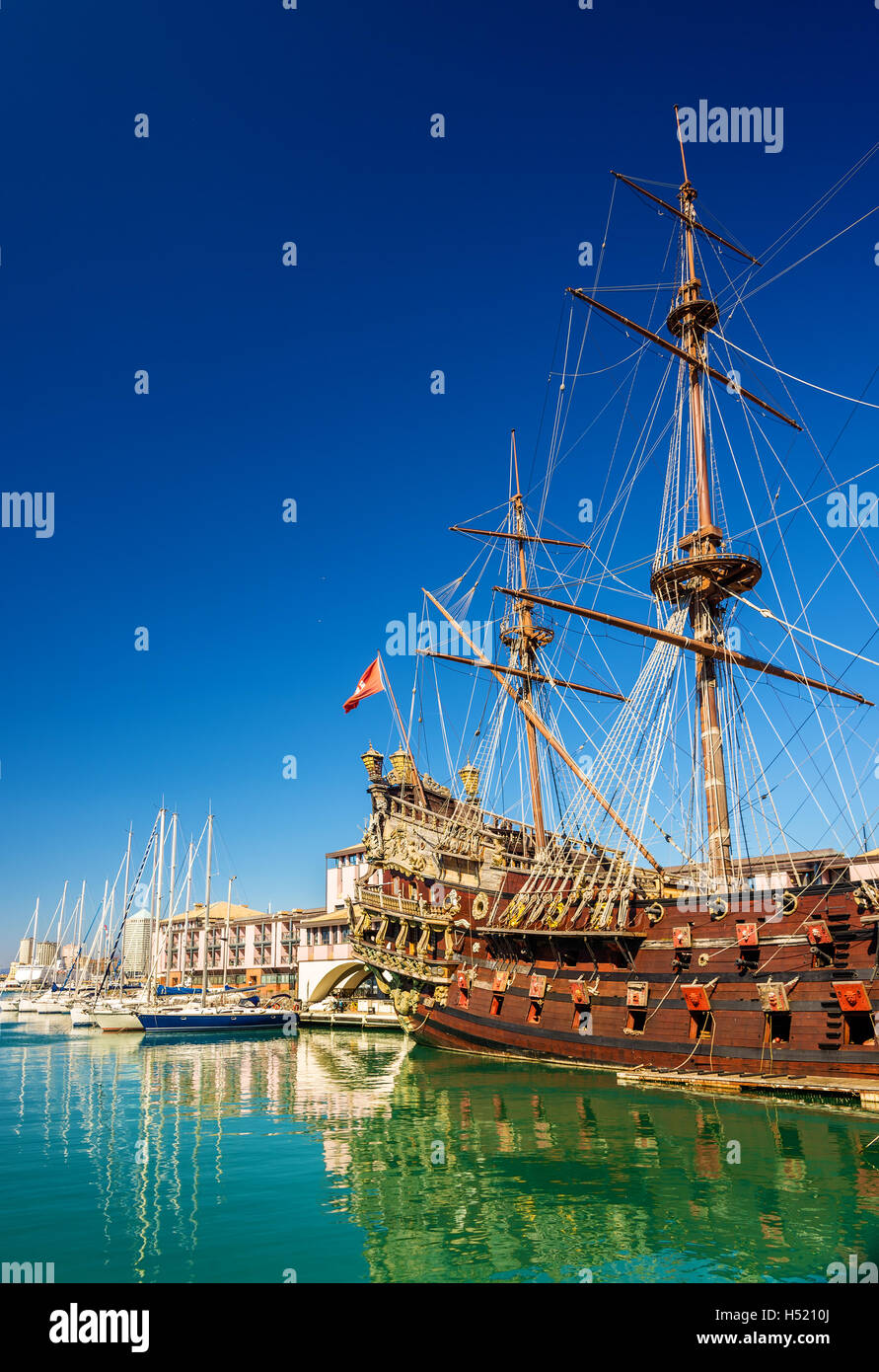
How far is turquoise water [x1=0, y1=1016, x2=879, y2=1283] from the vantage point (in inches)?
489

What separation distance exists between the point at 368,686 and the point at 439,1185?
3172 cm

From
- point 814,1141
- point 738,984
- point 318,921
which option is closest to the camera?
point 814,1141

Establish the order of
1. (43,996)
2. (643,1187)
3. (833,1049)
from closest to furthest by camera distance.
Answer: (643,1187)
(833,1049)
(43,996)

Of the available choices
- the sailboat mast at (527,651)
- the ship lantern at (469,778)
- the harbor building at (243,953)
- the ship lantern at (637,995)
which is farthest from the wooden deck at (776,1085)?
the harbor building at (243,953)

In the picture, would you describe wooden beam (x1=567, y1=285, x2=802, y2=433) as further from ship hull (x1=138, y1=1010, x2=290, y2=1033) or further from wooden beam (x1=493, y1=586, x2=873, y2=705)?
ship hull (x1=138, y1=1010, x2=290, y2=1033)

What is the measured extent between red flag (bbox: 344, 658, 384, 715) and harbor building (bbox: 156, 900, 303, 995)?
5036 cm

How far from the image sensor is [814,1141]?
19172 millimetres

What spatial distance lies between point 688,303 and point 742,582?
14172 mm

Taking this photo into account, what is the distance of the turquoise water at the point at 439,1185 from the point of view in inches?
489

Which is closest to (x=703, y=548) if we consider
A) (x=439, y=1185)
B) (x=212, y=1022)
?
(x=439, y=1185)

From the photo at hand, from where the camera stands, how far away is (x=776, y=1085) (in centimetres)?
2286

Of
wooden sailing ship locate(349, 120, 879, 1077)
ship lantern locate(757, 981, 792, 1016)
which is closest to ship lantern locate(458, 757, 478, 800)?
wooden sailing ship locate(349, 120, 879, 1077)
